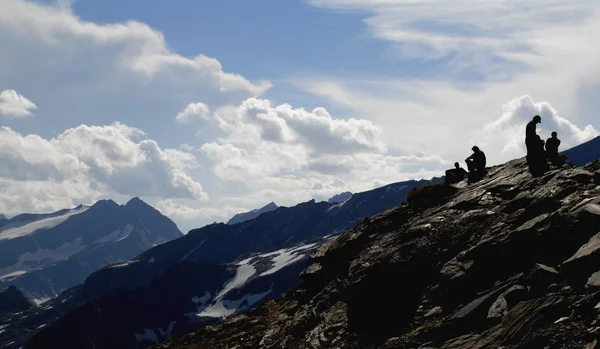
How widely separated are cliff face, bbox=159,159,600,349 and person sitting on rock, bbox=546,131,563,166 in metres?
2.05

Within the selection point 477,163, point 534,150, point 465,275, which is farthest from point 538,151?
point 465,275

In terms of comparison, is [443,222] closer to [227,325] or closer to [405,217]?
[405,217]

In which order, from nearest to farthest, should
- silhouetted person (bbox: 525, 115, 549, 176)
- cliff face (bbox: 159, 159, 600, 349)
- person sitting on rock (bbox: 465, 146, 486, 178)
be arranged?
1. cliff face (bbox: 159, 159, 600, 349)
2. silhouetted person (bbox: 525, 115, 549, 176)
3. person sitting on rock (bbox: 465, 146, 486, 178)

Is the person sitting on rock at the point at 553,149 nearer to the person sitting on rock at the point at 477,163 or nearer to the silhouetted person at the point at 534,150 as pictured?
the silhouetted person at the point at 534,150

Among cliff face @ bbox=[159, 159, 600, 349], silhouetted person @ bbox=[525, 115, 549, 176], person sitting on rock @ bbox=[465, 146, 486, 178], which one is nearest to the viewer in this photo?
cliff face @ bbox=[159, 159, 600, 349]

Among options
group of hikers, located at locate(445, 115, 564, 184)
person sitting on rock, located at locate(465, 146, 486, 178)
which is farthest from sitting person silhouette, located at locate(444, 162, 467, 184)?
group of hikers, located at locate(445, 115, 564, 184)

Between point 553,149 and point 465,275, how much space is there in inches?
686

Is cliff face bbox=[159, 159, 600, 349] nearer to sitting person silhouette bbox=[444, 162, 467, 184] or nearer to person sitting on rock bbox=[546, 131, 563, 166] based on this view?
person sitting on rock bbox=[546, 131, 563, 166]

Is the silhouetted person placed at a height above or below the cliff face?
above

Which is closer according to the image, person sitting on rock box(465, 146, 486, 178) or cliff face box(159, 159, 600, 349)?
cliff face box(159, 159, 600, 349)

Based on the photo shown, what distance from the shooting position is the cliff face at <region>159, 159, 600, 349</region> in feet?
61.8

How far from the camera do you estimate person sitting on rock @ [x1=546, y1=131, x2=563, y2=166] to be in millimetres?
36772

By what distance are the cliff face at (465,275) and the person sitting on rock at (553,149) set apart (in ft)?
6.72

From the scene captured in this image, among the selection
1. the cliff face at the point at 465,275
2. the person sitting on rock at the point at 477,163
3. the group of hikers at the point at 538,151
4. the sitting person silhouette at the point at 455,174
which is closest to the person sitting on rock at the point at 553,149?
the group of hikers at the point at 538,151
